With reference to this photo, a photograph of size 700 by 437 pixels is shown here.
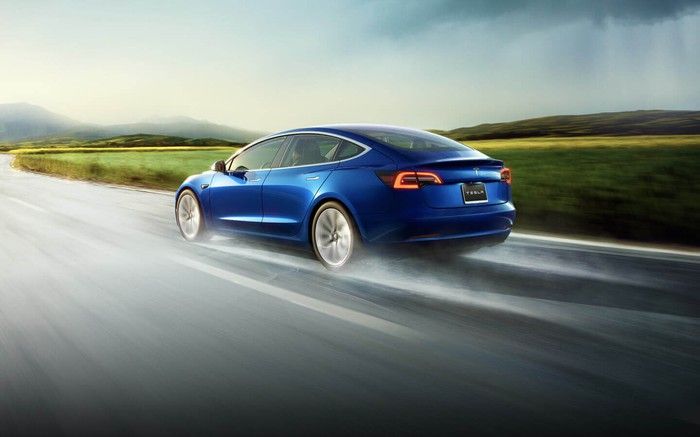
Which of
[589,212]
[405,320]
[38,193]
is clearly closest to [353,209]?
[405,320]

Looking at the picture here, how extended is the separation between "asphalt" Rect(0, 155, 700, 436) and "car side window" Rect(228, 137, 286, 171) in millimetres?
1003

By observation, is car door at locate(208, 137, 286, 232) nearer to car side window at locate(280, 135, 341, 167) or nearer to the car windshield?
car side window at locate(280, 135, 341, 167)

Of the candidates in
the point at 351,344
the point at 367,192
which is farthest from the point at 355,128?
the point at 351,344

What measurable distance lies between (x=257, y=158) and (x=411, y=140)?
2.39 m

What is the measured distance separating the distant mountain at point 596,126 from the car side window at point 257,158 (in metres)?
35.0

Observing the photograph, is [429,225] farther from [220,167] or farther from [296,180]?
[220,167]

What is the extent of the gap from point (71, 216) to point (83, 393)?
30.7 ft

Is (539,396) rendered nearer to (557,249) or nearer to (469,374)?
(469,374)

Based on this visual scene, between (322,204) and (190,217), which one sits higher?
(322,204)

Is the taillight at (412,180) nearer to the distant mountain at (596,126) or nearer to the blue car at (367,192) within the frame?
the blue car at (367,192)

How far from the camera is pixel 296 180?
7473mm

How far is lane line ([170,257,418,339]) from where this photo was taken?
481cm

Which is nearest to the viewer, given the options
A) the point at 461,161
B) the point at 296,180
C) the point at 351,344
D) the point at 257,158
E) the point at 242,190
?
the point at 351,344

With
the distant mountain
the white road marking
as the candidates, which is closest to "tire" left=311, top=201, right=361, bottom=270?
the white road marking
